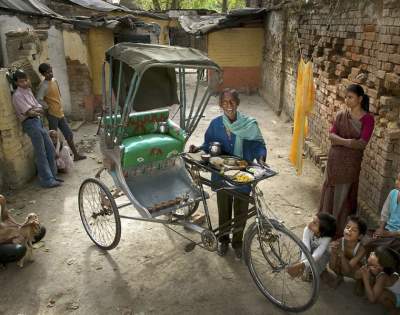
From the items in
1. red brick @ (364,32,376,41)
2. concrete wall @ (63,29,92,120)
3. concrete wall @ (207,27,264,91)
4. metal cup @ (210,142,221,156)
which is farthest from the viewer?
concrete wall @ (207,27,264,91)

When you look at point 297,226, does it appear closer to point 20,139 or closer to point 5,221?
point 5,221

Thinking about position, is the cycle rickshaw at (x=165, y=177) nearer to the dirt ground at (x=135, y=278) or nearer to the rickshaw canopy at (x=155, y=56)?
the rickshaw canopy at (x=155, y=56)

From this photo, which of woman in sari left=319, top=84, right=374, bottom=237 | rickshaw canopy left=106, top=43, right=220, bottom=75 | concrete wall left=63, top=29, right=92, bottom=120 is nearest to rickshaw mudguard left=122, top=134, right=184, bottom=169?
rickshaw canopy left=106, top=43, right=220, bottom=75

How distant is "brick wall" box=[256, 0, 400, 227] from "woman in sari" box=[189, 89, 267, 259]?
1.65 metres

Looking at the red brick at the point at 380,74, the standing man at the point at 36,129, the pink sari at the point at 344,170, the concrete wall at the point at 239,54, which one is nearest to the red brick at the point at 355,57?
the red brick at the point at 380,74

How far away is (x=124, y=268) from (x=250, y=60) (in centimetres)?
1229

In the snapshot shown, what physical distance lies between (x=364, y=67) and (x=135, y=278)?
13.3 feet

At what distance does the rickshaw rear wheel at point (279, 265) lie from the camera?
10.4 ft

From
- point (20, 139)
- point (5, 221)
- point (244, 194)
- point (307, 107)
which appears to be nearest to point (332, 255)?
point (244, 194)

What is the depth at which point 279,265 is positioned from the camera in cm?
340

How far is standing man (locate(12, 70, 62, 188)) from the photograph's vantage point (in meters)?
5.75

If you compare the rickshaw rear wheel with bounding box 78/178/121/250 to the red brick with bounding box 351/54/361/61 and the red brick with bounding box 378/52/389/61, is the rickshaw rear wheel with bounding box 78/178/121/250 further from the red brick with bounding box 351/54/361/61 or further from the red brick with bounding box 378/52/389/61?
the red brick with bounding box 351/54/361/61

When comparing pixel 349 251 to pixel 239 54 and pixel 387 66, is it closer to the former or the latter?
pixel 387 66

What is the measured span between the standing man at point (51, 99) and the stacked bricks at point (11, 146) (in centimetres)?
71
